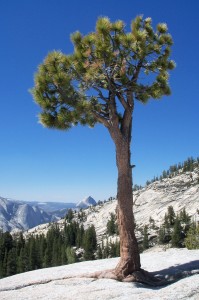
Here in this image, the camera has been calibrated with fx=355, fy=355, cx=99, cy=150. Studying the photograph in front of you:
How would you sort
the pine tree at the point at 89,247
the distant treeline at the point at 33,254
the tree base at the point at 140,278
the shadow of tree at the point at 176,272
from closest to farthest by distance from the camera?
the tree base at the point at 140,278 < the shadow of tree at the point at 176,272 < the distant treeline at the point at 33,254 < the pine tree at the point at 89,247

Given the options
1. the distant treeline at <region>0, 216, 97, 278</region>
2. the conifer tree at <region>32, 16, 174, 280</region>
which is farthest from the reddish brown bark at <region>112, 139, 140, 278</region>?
the distant treeline at <region>0, 216, 97, 278</region>

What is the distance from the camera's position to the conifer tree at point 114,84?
18.3 meters

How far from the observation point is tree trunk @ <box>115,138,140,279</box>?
58.3 ft

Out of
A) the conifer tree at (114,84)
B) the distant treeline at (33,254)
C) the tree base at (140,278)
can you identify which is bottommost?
the distant treeline at (33,254)

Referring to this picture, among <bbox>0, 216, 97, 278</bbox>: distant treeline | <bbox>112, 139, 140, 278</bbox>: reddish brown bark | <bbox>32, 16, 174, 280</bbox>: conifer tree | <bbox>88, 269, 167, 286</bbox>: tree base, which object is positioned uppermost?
<bbox>32, 16, 174, 280</bbox>: conifer tree

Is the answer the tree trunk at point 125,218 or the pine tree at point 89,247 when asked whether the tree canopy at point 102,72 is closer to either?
the tree trunk at point 125,218

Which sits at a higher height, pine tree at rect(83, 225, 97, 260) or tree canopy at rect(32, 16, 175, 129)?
tree canopy at rect(32, 16, 175, 129)

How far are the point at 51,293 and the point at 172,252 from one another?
1087cm

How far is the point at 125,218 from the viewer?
18.3m

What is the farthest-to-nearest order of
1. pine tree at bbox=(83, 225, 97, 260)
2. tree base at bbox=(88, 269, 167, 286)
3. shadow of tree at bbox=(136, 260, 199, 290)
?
pine tree at bbox=(83, 225, 97, 260), shadow of tree at bbox=(136, 260, 199, 290), tree base at bbox=(88, 269, 167, 286)

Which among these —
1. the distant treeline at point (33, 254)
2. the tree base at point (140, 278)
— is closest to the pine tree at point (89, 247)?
the distant treeline at point (33, 254)

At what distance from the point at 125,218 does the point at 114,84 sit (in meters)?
7.25

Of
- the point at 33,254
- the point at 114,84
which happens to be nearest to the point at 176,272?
the point at 114,84

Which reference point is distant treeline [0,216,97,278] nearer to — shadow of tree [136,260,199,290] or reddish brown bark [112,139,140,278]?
shadow of tree [136,260,199,290]
